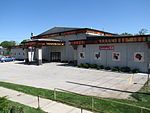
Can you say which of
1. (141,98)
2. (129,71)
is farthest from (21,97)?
(129,71)

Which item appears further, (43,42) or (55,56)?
(55,56)

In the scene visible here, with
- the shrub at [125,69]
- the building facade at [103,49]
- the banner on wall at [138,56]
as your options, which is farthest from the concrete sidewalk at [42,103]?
the banner on wall at [138,56]

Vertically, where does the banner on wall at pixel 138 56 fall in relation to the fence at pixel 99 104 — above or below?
above

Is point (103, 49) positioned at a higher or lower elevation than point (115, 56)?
higher

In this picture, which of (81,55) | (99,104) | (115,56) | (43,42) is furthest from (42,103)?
(43,42)

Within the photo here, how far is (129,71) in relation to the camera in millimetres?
26484

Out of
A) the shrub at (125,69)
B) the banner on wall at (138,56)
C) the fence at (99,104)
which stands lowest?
the fence at (99,104)

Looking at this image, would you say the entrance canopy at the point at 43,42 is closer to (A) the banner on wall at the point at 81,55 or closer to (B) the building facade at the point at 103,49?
(B) the building facade at the point at 103,49

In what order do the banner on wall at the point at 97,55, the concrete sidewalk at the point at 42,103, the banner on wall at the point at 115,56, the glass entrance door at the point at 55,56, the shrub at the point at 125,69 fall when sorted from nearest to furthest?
1. the concrete sidewalk at the point at 42,103
2. the shrub at the point at 125,69
3. the banner on wall at the point at 115,56
4. the banner on wall at the point at 97,55
5. the glass entrance door at the point at 55,56

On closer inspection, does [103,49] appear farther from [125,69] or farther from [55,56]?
[55,56]

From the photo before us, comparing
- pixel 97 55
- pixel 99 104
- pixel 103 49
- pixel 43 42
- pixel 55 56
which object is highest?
pixel 43 42

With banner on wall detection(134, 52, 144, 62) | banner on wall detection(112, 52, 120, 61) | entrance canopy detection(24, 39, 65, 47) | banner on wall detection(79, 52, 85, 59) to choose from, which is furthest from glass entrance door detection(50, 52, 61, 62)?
banner on wall detection(134, 52, 144, 62)

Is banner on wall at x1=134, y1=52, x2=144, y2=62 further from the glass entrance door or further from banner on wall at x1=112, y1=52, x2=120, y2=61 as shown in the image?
the glass entrance door

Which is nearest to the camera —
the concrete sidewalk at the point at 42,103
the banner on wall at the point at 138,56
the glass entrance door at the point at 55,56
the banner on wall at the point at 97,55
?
the concrete sidewalk at the point at 42,103
